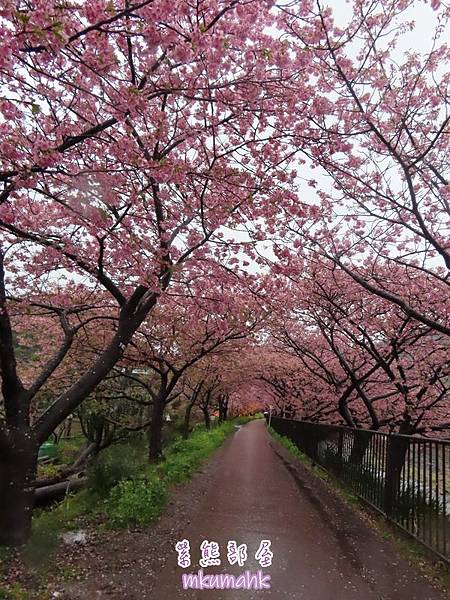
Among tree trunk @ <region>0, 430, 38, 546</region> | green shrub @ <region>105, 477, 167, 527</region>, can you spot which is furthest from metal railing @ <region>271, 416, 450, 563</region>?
tree trunk @ <region>0, 430, 38, 546</region>

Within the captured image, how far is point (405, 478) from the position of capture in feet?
20.7

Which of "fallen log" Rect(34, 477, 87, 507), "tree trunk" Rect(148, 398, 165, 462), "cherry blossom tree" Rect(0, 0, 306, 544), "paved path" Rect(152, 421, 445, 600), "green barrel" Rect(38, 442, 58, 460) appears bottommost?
"green barrel" Rect(38, 442, 58, 460)

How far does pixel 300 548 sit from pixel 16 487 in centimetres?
349

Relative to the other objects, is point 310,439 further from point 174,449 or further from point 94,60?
point 94,60

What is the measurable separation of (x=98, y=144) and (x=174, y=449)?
1219 cm

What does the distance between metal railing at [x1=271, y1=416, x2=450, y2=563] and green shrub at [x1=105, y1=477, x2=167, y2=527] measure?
3.55 m

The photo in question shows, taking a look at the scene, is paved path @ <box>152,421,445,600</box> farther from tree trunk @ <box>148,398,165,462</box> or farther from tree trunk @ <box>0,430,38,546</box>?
tree trunk @ <box>148,398,165,462</box>

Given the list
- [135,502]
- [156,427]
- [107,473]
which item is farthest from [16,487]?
[156,427]

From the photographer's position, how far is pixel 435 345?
1005 centimetres

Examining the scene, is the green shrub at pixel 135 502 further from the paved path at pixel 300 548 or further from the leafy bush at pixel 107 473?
the paved path at pixel 300 548

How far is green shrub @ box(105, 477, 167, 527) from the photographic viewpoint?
20.6 feet

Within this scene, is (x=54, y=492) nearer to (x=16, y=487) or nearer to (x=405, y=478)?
(x=16, y=487)

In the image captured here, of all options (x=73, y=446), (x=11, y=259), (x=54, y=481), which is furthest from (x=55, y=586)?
(x=73, y=446)

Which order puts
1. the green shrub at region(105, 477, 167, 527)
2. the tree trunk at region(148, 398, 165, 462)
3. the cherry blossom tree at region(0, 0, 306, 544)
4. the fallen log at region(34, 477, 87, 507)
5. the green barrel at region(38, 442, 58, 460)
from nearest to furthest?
the cherry blossom tree at region(0, 0, 306, 544), the green shrub at region(105, 477, 167, 527), the fallen log at region(34, 477, 87, 507), the tree trunk at region(148, 398, 165, 462), the green barrel at region(38, 442, 58, 460)
